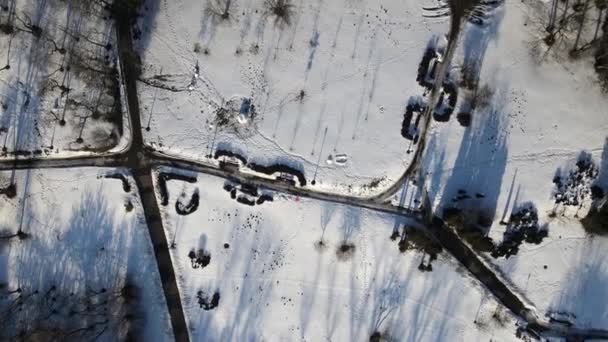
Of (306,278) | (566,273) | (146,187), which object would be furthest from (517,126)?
(146,187)

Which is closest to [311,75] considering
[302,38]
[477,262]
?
[302,38]

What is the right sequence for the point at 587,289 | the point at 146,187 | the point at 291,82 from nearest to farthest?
the point at 587,289, the point at 291,82, the point at 146,187

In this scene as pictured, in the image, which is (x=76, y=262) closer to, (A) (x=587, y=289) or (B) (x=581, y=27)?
(A) (x=587, y=289)

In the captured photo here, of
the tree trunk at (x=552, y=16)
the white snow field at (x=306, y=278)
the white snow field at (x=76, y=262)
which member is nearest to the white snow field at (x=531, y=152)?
the tree trunk at (x=552, y=16)

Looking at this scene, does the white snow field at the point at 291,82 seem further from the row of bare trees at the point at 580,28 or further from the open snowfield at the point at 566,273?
the open snowfield at the point at 566,273

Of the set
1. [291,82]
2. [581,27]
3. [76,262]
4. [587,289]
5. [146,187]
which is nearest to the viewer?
[581,27]
